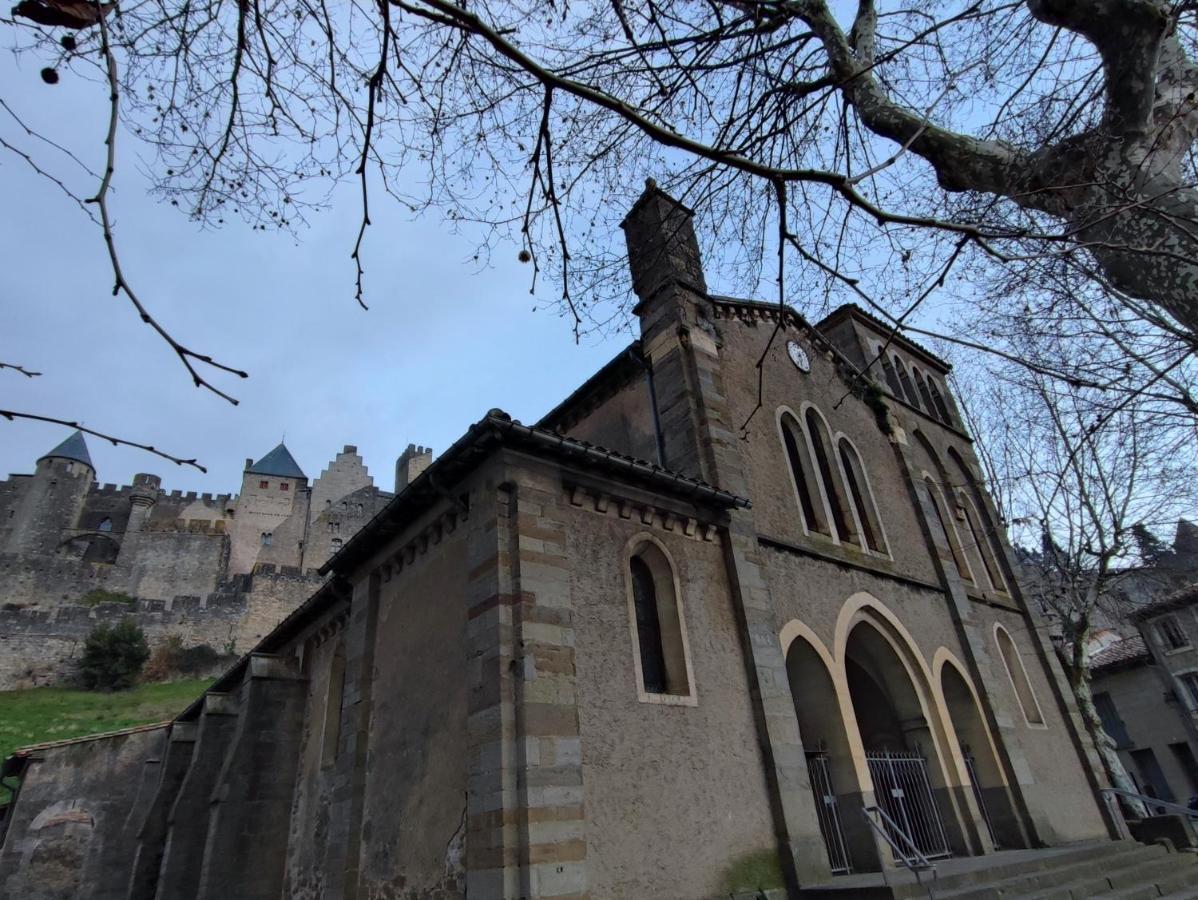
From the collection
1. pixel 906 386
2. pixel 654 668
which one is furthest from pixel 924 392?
pixel 654 668

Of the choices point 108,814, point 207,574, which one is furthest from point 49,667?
point 108,814

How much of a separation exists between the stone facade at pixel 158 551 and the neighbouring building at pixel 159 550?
8 centimetres

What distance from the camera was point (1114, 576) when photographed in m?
16.6

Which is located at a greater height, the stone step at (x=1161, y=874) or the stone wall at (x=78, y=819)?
the stone wall at (x=78, y=819)

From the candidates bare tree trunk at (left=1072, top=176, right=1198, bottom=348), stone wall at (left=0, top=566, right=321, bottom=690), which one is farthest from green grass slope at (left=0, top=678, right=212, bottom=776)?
bare tree trunk at (left=1072, top=176, right=1198, bottom=348)

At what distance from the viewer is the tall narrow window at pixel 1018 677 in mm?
13789

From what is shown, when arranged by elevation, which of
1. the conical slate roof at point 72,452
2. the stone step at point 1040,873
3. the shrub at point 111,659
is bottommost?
the stone step at point 1040,873

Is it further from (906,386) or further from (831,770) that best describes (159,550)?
(831,770)

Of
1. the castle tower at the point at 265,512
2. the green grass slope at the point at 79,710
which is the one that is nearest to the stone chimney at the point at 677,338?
the green grass slope at the point at 79,710

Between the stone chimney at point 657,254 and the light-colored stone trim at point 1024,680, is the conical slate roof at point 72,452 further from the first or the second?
the light-colored stone trim at point 1024,680

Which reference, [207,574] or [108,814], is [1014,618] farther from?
[207,574]

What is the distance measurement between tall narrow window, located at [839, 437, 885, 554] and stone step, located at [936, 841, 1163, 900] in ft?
16.5

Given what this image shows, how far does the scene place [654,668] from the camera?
8.23 meters

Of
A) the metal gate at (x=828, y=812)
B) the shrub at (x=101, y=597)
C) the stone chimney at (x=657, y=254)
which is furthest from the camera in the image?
the shrub at (x=101, y=597)
